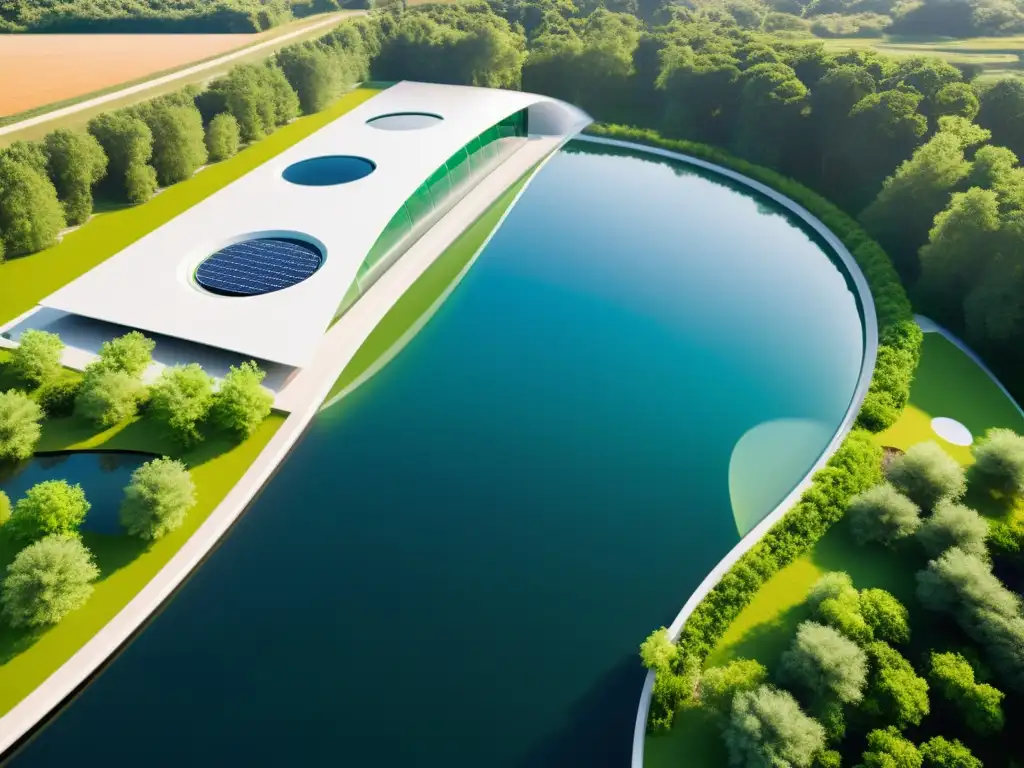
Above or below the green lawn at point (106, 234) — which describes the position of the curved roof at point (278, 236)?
above

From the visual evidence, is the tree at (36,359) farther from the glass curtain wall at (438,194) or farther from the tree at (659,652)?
the tree at (659,652)

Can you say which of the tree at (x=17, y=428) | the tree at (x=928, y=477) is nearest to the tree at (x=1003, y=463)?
the tree at (x=928, y=477)

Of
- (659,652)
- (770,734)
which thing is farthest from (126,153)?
(770,734)

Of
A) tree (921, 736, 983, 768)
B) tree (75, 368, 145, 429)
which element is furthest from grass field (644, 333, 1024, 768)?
tree (75, 368, 145, 429)

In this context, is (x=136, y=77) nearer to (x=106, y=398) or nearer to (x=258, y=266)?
(x=258, y=266)

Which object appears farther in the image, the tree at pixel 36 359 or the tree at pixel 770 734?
the tree at pixel 36 359

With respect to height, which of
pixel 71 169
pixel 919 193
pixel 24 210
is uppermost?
pixel 919 193
